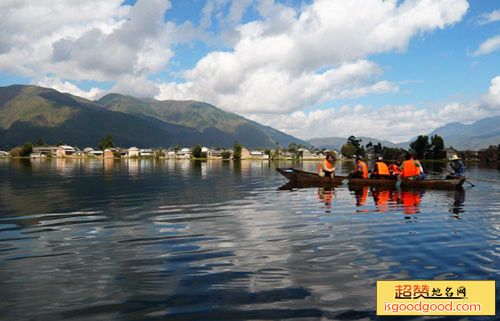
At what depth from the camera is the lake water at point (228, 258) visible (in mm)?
6578

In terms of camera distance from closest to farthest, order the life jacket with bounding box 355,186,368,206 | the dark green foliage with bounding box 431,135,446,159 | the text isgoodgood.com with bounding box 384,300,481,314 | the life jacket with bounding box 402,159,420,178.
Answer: the text isgoodgood.com with bounding box 384,300,481,314 → the life jacket with bounding box 355,186,368,206 → the life jacket with bounding box 402,159,420,178 → the dark green foliage with bounding box 431,135,446,159

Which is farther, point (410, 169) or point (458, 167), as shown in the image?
point (458, 167)

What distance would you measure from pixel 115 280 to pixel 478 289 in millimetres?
7965

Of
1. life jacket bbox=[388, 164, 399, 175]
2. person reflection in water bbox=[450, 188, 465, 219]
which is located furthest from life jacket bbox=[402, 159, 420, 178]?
person reflection in water bbox=[450, 188, 465, 219]

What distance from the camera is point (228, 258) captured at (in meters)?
9.63

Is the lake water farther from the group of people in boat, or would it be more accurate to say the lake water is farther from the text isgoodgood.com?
the group of people in boat

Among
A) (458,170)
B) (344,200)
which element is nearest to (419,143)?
(458,170)

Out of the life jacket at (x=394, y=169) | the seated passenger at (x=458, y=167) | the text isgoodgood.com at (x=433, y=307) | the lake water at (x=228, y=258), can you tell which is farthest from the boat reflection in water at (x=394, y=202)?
the text isgoodgood.com at (x=433, y=307)

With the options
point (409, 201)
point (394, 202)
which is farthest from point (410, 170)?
point (394, 202)

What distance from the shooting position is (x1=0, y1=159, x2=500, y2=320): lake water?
658 cm

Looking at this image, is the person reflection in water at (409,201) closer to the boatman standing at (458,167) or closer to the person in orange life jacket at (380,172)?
the person in orange life jacket at (380,172)

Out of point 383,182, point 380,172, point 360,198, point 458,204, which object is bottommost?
point 458,204

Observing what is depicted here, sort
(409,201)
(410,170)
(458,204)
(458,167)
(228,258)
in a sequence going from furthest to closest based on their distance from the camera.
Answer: (458,167)
(410,170)
(409,201)
(458,204)
(228,258)

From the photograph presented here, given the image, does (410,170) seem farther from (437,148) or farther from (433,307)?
(437,148)
